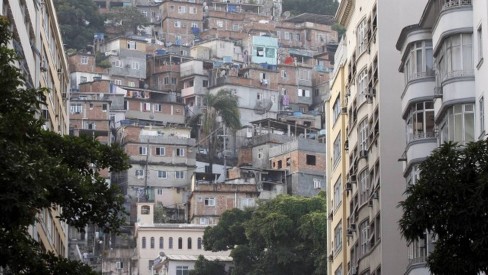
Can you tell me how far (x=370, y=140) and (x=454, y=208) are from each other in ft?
112

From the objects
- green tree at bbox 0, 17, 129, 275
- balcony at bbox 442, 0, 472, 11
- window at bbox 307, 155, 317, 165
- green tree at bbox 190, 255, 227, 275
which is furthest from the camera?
window at bbox 307, 155, 317, 165

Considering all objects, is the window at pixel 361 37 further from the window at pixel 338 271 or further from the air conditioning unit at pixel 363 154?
the window at pixel 338 271

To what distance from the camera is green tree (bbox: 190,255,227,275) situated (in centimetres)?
14350

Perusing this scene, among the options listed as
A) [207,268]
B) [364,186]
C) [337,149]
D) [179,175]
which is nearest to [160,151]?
[179,175]

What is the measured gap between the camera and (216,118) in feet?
628

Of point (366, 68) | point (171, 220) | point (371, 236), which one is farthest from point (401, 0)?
point (171, 220)

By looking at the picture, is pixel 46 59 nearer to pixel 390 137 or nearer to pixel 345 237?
pixel 390 137

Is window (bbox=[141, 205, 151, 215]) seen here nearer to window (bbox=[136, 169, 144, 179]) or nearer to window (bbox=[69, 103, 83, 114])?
window (bbox=[136, 169, 144, 179])

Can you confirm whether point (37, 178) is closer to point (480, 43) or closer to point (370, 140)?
point (480, 43)

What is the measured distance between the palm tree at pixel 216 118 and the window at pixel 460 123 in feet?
463

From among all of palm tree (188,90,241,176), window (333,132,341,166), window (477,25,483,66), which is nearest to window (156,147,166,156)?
palm tree (188,90,241,176)

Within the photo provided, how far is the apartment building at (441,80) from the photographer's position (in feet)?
148

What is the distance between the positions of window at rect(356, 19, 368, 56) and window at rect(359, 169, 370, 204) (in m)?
5.06

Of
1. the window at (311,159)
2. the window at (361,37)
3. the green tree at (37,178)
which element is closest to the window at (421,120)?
the window at (361,37)
